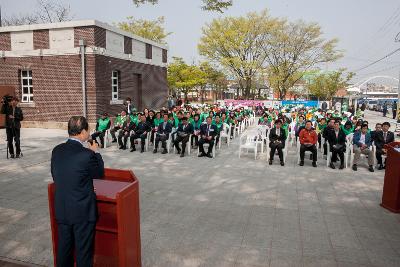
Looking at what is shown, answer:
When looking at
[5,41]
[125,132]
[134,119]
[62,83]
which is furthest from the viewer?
[5,41]

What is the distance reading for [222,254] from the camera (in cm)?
407

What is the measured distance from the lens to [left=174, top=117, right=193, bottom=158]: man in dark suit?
10.5 metres

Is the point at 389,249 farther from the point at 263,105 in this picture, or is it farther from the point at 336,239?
the point at 263,105

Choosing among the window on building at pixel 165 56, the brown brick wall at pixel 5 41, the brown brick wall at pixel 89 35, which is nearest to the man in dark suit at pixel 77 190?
the brown brick wall at pixel 89 35

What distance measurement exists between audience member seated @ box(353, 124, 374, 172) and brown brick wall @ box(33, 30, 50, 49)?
51.0ft

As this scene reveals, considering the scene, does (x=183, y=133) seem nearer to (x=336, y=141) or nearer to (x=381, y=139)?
(x=336, y=141)

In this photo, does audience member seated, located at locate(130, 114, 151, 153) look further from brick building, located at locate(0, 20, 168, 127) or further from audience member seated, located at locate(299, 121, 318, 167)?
brick building, located at locate(0, 20, 168, 127)

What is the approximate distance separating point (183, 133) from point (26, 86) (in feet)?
39.5

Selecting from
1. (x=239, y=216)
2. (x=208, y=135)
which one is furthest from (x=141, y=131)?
(x=239, y=216)

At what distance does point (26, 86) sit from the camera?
1781 centimetres

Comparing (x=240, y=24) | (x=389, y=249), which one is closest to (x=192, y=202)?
(x=389, y=249)

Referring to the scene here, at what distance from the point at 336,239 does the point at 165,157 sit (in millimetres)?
6504

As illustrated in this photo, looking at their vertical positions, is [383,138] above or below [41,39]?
below

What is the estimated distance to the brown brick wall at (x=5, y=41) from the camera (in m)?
17.4
